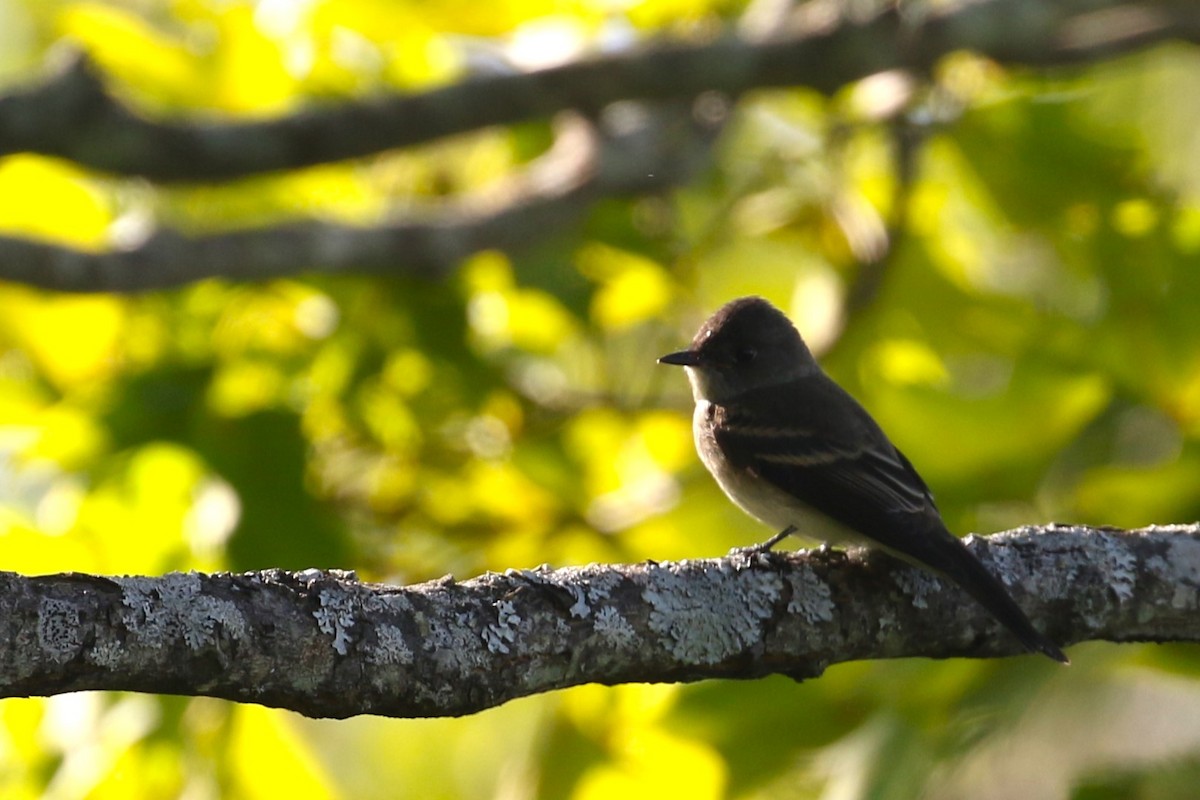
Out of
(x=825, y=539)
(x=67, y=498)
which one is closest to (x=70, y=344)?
(x=67, y=498)

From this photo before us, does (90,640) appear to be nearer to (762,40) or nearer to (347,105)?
(347,105)

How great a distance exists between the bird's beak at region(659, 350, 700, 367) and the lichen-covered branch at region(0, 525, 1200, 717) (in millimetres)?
1458

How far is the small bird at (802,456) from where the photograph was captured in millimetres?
3682

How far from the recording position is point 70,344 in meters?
5.33

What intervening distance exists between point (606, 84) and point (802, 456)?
164 cm

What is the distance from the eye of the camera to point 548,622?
2996 millimetres

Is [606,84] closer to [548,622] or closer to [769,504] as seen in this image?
[769,504]

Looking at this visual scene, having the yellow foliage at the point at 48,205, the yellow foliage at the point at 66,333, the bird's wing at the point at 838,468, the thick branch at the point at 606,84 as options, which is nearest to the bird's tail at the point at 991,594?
the bird's wing at the point at 838,468

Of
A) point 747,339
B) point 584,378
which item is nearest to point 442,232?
point 584,378

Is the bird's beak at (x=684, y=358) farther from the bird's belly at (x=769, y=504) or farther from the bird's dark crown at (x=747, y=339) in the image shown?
the bird's belly at (x=769, y=504)

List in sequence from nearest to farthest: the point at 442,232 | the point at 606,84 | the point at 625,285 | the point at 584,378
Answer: the point at 606,84, the point at 442,232, the point at 625,285, the point at 584,378

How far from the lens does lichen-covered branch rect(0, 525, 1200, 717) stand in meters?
2.47

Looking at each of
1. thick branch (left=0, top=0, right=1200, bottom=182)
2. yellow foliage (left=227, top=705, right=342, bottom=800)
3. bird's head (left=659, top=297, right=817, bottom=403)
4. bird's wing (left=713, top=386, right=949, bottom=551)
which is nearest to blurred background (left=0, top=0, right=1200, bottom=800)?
yellow foliage (left=227, top=705, right=342, bottom=800)

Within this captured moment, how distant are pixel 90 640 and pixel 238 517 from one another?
2000 mm
